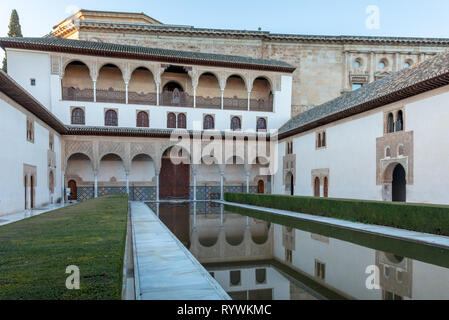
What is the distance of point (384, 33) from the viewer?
37.4 metres

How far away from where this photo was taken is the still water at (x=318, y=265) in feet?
15.1

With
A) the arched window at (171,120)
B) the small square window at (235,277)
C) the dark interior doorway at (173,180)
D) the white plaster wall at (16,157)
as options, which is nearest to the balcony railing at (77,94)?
the arched window at (171,120)

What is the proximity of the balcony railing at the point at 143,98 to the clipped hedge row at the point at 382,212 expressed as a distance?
13400mm

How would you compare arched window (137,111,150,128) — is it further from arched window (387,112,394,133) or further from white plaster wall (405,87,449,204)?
white plaster wall (405,87,449,204)

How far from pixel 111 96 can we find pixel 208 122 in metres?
7.13

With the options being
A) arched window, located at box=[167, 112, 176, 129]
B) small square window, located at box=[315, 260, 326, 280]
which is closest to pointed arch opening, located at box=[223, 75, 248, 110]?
arched window, located at box=[167, 112, 176, 129]

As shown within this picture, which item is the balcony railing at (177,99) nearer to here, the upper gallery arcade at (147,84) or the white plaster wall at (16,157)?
the upper gallery arcade at (147,84)

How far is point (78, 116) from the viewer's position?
77.5 feet

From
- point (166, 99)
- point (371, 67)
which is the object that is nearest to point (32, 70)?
point (166, 99)

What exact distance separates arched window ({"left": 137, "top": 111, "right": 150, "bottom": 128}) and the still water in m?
16.0

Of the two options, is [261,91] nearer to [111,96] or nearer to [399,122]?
[111,96]

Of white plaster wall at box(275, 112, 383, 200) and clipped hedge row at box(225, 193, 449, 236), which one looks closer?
clipped hedge row at box(225, 193, 449, 236)

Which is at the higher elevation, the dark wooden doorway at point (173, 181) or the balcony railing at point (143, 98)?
the balcony railing at point (143, 98)

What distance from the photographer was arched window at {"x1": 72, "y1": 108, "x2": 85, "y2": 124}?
77.2ft
